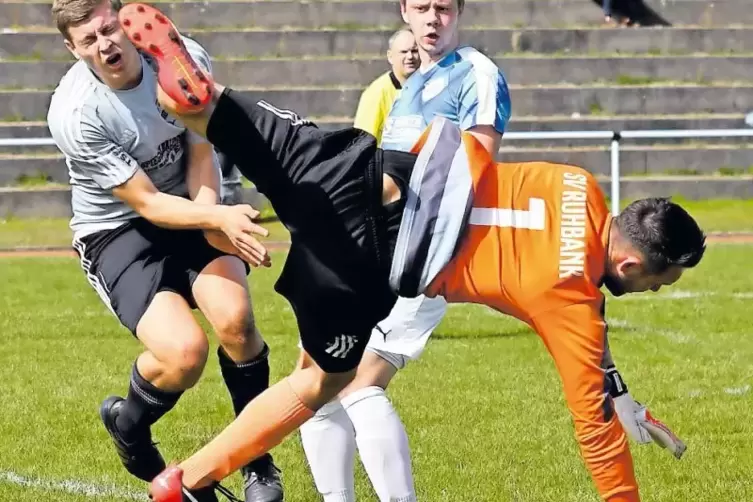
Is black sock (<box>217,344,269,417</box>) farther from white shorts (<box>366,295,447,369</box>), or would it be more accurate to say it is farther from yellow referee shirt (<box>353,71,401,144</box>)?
yellow referee shirt (<box>353,71,401,144</box>)

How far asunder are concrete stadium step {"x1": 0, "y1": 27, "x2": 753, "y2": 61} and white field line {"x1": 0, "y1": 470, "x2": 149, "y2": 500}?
1405 cm

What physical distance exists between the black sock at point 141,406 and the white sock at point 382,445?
2.34 feet

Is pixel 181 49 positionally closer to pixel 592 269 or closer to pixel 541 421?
pixel 592 269

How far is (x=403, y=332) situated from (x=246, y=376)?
Answer: 681mm

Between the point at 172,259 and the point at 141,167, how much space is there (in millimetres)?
363

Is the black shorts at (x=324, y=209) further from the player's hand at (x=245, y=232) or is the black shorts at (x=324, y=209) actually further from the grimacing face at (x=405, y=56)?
the grimacing face at (x=405, y=56)

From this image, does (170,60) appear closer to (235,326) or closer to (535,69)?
(235,326)

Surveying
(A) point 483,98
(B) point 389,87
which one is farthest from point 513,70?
(A) point 483,98

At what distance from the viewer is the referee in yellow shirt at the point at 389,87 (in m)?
7.40

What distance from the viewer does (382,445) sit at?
14.8ft

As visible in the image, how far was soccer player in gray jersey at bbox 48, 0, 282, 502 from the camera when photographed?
4.67 m

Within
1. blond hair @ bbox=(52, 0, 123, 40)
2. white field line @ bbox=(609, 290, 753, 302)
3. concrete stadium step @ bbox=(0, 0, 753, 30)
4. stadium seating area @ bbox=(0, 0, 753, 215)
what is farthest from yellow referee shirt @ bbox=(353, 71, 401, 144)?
concrete stadium step @ bbox=(0, 0, 753, 30)

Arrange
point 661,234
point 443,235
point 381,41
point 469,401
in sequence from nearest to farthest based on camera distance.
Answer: point 661,234, point 443,235, point 469,401, point 381,41

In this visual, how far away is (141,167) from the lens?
4.88 metres
